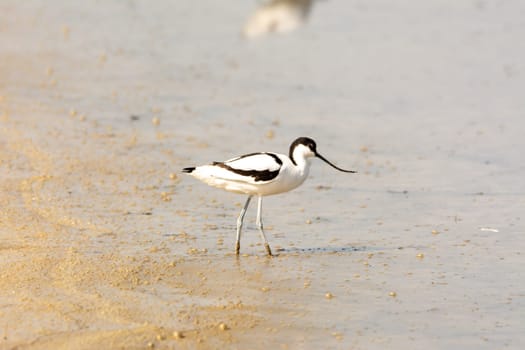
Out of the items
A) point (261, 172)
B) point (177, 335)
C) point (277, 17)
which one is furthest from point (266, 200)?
point (277, 17)

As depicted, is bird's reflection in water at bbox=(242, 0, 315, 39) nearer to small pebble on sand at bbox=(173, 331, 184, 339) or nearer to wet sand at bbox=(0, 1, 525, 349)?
wet sand at bbox=(0, 1, 525, 349)

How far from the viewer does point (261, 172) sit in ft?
26.9

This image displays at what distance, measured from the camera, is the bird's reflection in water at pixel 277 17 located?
65.1ft

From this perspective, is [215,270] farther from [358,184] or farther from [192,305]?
[358,184]

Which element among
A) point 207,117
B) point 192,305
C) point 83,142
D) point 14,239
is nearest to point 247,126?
point 207,117

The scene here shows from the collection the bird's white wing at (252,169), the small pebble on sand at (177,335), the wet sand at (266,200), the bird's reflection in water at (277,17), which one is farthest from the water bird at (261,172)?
the bird's reflection in water at (277,17)

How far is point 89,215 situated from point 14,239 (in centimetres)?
95

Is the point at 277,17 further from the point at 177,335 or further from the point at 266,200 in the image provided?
the point at 177,335

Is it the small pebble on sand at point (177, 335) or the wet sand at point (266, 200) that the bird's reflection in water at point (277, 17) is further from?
the small pebble on sand at point (177, 335)

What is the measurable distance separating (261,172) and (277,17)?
13354mm

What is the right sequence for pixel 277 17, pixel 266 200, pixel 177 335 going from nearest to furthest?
pixel 177 335 < pixel 266 200 < pixel 277 17

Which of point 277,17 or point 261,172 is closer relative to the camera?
point 261,172

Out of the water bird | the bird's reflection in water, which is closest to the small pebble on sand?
the water bird

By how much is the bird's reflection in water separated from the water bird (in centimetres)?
1104
